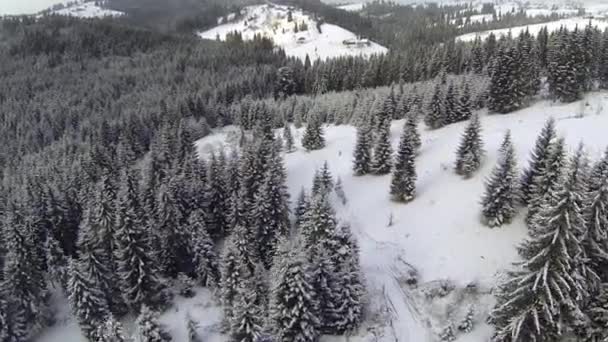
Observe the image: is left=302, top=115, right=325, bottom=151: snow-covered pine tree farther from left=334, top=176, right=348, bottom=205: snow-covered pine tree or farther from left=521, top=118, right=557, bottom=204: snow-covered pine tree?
left=521, top=118, right=557, bottom=204: snow-covered pine tree

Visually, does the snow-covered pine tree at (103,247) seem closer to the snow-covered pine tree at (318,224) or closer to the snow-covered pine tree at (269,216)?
the snow-covered pine tree at (269,216)

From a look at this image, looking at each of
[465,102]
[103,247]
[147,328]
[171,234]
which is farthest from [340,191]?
[147,328]

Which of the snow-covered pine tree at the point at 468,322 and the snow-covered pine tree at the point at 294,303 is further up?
the snow-covered pine tree at the point at 294,303

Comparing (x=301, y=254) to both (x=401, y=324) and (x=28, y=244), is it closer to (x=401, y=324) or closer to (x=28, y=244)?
(x=401, y=324)

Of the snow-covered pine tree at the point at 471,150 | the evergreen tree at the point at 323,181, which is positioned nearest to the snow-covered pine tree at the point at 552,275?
the snow-covered pine tree at the point at 471,150

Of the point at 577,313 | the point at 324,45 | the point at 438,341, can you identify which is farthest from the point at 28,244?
the point at 324,45

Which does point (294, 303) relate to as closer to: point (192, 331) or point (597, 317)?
point (192, 331)
